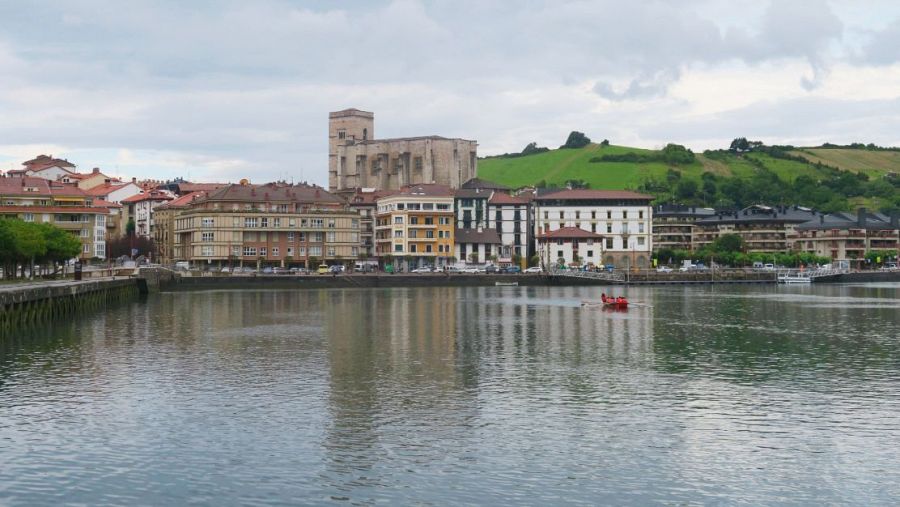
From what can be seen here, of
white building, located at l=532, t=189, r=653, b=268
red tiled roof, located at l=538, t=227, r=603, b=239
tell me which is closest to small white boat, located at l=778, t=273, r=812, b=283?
white building, located at l=532, t=189, r=653, b=268

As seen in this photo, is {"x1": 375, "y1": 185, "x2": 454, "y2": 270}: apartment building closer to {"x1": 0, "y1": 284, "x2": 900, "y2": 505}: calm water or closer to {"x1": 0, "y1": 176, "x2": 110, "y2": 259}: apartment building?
{"x1": 0, "y1": 176, "x2": 110, "y2": 259}: apartment building

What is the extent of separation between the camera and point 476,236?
192 meters

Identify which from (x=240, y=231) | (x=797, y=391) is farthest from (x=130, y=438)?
(x=240, y=231)

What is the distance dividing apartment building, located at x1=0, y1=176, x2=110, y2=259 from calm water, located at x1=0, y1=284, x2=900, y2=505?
8681 centimetres

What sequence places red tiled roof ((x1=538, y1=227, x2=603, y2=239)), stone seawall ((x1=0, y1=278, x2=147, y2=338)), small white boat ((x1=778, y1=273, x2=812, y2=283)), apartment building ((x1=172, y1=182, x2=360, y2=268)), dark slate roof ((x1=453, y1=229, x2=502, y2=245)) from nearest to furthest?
stone seawall ((x1=0, y1=278, x2=147, y2=338))
apartment building ((x1=172, y1=182, x2=360, y2=268))
small white boat ((x1=778, y1=273, x2=812, y2=283))
red tiled roof ((x1=538, y1=227, x2=603, y2=239))
dark slate roof ((x1=453, y1=229, x2=502, y2=245))

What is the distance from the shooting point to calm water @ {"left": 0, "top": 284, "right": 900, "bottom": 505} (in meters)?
29.1

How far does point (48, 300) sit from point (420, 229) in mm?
103988

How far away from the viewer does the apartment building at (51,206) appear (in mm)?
155625

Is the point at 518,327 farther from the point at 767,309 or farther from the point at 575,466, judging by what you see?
the point at 575,466

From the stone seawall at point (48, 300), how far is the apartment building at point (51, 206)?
1717 inches

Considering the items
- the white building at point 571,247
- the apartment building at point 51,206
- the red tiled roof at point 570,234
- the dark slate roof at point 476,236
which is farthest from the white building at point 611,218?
the apartment building at point 51,206

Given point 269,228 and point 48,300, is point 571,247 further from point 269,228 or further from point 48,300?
point 48,300

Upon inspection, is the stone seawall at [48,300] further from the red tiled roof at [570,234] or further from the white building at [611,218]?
the white building at [611,218]

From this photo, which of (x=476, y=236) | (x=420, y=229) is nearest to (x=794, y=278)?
(x=476, y=236)
